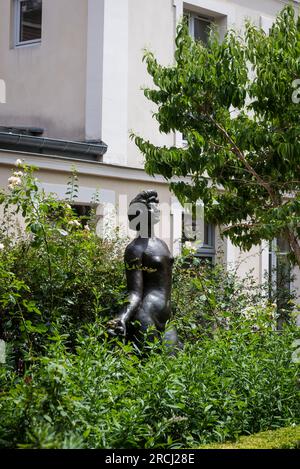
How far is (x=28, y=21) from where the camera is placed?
52.7ft

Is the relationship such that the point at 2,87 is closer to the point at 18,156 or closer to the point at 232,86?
the point at 18,156

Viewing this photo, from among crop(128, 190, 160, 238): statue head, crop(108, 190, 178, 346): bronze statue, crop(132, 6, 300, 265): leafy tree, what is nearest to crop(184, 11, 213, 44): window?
crop(132, 6, 300, 265): leafy tree

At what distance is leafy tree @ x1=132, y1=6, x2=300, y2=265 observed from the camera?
34.2 ft

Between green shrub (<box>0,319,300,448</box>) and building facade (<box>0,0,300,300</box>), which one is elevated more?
building facade (<box>0,0,300,300</box>)

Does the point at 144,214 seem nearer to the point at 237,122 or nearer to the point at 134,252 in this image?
the point at 134,252

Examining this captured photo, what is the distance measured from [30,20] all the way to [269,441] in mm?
10978

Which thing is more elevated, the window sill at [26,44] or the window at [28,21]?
the window at [28,21]

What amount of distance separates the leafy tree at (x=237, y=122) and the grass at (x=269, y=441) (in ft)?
10.9

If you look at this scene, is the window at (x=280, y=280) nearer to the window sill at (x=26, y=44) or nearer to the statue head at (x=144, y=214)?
the statue head at (x=144, y=214)

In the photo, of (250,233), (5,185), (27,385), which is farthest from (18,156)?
(27,385)

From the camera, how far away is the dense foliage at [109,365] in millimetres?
5930

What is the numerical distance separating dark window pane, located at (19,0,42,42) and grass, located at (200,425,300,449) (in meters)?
10.3

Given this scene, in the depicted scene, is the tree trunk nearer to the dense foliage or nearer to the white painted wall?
the dense foliage

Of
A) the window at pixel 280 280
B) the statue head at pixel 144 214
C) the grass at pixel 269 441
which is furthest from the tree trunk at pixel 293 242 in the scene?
the grass at pixel 269 441
